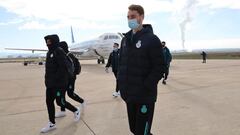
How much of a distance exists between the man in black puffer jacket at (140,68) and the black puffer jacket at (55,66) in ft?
7.66

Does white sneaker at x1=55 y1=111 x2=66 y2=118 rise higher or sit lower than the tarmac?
higher

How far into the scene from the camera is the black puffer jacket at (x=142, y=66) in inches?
128

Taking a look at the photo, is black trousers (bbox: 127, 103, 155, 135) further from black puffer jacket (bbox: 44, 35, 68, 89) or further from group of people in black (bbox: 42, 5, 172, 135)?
black puffer jacket (bbox: 44, 35, 68, 89)

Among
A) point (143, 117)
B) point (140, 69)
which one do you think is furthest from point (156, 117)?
point (140, 69)

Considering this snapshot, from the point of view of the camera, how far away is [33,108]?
26.0 ft

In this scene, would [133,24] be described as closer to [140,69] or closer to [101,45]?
[140,69]

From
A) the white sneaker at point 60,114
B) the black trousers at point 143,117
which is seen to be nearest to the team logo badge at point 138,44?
the black trousers at point 143,117

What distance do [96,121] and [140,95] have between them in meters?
2.99

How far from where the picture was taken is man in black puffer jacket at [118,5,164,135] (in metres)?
3.27

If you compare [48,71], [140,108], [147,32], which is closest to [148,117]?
[140,108]

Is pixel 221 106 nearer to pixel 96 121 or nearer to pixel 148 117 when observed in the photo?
pixel 96 121

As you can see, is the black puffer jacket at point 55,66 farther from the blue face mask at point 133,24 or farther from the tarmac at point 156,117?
the blue face mask at point 133,24

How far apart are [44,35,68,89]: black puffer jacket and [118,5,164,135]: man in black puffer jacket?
91.9 inches

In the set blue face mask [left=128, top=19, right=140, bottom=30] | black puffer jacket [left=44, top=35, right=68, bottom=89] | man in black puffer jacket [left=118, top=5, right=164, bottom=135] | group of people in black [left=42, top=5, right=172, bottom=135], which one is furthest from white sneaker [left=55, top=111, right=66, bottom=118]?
blue face mask [left=128, top=19, right=140, bottom=30]
